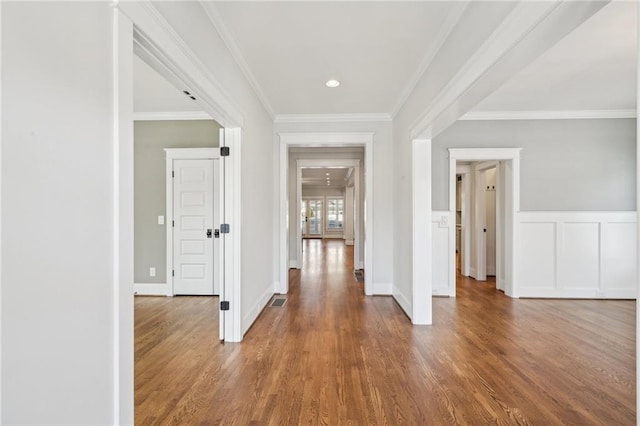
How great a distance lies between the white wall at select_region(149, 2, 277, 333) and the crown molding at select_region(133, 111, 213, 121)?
3.60 feet

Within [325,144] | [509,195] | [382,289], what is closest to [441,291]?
[382,289]

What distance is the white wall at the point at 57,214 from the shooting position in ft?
2.75

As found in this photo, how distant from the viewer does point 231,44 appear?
247 cm

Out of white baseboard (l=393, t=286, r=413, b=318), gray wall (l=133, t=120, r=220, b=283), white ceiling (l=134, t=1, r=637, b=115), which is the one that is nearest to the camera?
white ceiling (l=134, t=1, r=637, b=115)

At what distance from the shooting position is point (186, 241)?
4.30 m

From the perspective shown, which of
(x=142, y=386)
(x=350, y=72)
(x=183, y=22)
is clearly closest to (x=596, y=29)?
(x=350, y=72)

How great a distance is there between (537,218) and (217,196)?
4.68m

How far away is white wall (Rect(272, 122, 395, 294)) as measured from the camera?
4.31m

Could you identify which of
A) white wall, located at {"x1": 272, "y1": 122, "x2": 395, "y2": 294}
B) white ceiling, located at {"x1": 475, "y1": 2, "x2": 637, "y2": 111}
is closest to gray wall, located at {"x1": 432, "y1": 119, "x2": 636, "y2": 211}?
white ceiling, located at {"x1": 475, "y1": 2, "x2": 637, "y2": 111}

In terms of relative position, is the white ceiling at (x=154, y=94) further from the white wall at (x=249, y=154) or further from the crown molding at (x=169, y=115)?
the white wall at (x=249, y=154)

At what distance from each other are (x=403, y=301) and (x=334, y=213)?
1154cm

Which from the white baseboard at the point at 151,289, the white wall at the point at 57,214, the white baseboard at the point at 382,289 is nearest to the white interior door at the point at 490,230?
the white baseboard at the point at 382,289

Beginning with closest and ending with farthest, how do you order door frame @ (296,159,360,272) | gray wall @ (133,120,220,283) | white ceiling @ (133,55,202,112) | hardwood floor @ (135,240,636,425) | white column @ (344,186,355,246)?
hardwood floor @ (135,240,636,425) → white ceiling @ (133,55,202,112) → gray wall @ (133,120,220,283) → door frame @ (296,159,360,272) → white column @ (344,186,355,246)

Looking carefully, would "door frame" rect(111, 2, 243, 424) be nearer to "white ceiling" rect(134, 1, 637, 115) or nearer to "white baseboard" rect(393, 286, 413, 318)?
"white ceiling" rect(134, 1, 637, 115)
